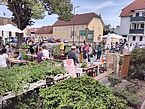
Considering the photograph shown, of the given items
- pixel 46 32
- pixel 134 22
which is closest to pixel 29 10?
pixel 134 22

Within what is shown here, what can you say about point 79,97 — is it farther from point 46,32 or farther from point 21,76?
point 46,32

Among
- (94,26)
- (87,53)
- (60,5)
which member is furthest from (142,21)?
(87,53)

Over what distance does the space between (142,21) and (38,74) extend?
153ft

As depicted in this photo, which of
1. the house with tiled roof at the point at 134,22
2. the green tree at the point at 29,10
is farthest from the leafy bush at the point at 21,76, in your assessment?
the house with tiled roof at the point at 134,22

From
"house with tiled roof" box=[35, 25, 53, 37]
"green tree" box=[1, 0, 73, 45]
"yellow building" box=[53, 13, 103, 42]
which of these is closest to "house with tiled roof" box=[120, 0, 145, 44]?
"yellow building" box=[53, 13, 103, 42]

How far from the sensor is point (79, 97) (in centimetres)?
347

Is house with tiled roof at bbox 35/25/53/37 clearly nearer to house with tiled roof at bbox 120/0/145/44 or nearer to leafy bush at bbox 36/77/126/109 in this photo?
house with tiled roof at bbox 120/0/145/44

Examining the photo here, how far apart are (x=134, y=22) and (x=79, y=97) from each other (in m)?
50.0

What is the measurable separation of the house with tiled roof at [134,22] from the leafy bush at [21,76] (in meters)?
44.8

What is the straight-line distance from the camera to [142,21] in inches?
1897

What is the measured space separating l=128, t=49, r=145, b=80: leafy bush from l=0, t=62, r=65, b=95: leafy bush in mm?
5264

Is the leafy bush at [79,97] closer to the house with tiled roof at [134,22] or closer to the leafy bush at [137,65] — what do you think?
the leafy bush at [137,65]

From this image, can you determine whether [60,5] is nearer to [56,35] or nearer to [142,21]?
[142,21]

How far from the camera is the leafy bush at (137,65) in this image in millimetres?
9953
